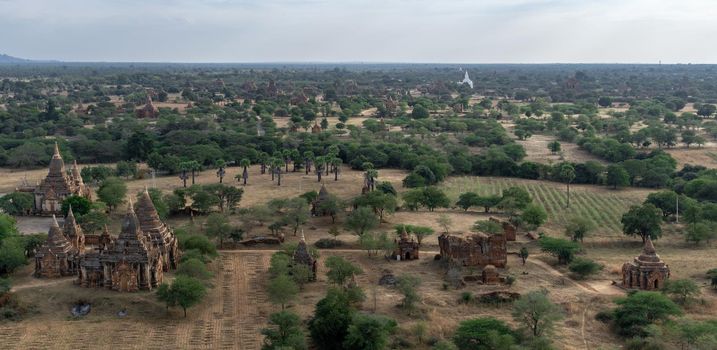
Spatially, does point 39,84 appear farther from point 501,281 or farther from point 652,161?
point 501,281

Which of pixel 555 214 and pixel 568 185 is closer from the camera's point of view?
pixel 555 214

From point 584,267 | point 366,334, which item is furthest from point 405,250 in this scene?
point 366,334

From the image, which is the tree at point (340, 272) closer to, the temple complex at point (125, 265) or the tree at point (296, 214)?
the temple complex at point (125, 265)

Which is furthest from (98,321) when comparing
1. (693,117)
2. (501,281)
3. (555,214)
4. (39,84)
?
(39,84)

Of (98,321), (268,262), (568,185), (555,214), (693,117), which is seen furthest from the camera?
(693,117)

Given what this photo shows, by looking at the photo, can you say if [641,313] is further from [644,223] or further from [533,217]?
[533,217]

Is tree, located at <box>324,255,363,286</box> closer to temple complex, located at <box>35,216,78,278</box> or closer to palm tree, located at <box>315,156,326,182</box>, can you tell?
temple complex, located at <box>35,216,78,278</box>

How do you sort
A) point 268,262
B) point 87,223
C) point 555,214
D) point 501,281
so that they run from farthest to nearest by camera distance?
point 555,214 → point 87,223 → point 268,262 → point 501,281

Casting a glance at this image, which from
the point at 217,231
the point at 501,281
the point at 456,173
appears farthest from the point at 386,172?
the point at 501,281
